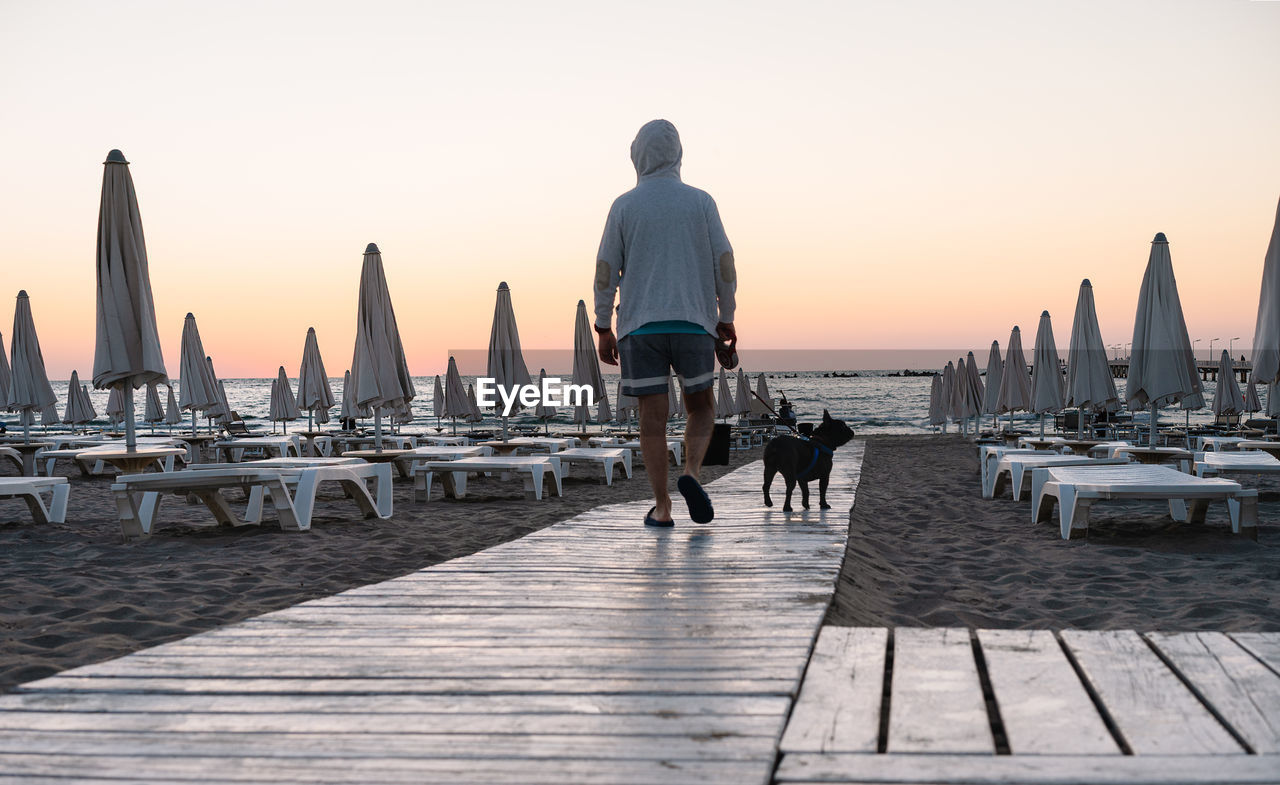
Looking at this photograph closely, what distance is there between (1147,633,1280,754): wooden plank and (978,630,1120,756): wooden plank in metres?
0.22

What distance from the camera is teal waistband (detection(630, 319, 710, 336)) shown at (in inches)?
151

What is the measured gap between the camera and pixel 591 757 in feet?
4.44

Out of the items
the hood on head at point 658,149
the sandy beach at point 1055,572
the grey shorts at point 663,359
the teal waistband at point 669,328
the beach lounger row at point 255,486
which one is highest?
the hood on head at point 658,149

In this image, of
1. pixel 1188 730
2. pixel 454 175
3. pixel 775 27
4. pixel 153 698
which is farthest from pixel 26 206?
pixel 1188 730

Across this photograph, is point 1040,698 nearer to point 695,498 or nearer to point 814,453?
point 695,498

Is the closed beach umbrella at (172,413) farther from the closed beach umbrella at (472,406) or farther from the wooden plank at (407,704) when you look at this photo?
the wooden plank at (407,704)

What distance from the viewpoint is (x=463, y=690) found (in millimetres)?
1747

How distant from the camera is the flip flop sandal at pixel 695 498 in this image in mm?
3863

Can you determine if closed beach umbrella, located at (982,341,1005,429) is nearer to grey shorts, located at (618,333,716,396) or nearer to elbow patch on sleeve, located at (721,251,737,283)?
elbow patch on sleeve, located at (721,251,737,283)

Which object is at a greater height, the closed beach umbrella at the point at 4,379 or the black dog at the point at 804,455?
the closed beach umbrella at the point at 4,379

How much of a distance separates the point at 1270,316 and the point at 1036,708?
8.09m

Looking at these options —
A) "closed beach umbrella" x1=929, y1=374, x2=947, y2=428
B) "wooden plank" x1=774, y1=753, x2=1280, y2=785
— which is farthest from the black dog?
"closed beach umbrella" x1=929, y1=374, x2=947, y2=428

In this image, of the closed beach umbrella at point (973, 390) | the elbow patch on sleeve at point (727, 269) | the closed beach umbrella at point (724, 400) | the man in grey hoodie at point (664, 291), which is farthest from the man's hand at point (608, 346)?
the closed beach umbrella at point (724, 400)

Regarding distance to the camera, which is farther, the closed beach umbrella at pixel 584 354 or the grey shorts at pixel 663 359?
the closed beach umbrella at pixel 584 354
